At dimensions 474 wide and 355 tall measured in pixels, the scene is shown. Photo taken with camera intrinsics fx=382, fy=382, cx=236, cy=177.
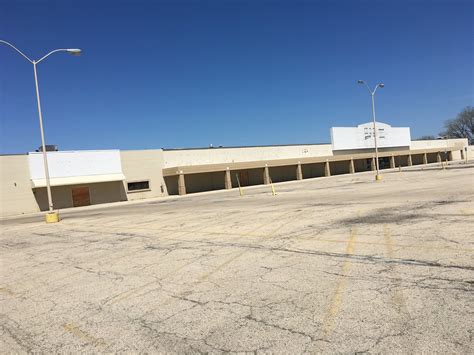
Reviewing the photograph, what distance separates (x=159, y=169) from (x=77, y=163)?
29.6 feet

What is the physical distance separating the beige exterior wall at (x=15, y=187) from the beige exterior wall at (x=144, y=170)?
30.2 ft

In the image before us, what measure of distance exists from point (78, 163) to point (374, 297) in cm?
3753

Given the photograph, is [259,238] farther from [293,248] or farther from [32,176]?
[32,176]

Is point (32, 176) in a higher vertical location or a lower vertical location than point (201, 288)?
higher

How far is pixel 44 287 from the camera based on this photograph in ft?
24.2

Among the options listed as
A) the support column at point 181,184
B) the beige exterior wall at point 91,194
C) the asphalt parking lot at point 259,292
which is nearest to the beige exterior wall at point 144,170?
the beige exterior wall at point 91,194

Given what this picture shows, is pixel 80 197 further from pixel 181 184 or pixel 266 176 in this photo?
pixel 266 176

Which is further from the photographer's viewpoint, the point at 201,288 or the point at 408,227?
the point at 408,227

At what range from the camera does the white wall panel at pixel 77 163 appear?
117ft

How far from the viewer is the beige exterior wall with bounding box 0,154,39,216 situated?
34156mm

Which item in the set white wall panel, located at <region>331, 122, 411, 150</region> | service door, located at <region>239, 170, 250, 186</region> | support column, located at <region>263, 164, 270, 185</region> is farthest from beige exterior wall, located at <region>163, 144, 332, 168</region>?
white wall panel, located at <region>331, 122, 411, 150</region>

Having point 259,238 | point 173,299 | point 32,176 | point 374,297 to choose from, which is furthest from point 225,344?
point 32,176

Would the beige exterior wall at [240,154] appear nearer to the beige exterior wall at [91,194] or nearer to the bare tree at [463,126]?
the beige exterior wall at [91,194]

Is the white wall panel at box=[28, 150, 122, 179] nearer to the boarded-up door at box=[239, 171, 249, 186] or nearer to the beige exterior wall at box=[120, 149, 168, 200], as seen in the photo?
the beige exterior wall at box=[120, 149, 168, 200]
